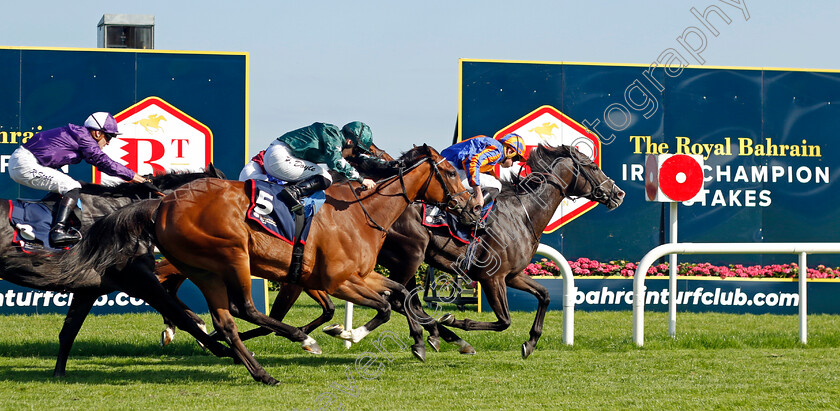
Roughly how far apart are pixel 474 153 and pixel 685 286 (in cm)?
523

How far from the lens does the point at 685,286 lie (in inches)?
448

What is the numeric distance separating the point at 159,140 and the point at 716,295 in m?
6.95

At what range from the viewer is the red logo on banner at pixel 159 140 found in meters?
10.4

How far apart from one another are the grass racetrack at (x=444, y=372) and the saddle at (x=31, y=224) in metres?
0.89

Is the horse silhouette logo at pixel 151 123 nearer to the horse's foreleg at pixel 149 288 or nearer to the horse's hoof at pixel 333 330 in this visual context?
the horse's foreleg at pixel 149 288

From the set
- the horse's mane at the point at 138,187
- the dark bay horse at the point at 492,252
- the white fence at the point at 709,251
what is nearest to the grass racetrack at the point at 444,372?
the white fence at the point at 709,251

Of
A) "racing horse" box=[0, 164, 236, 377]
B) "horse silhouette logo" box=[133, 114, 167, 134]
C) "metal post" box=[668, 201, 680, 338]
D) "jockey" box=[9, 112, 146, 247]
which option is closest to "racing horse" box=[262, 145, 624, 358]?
"racing horse" box=[0, 164, 236, 377]

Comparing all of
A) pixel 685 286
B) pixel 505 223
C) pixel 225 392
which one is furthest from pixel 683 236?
pixel 225 392

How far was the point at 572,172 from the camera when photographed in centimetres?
791

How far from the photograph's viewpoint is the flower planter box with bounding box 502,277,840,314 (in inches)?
446

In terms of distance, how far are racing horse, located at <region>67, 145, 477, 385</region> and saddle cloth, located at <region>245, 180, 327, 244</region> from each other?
5cm

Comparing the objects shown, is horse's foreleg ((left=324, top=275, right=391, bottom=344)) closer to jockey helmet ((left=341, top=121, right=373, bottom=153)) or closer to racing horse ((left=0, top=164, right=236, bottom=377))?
racing horse ((left=0, top=164, right=236, bottom=377))

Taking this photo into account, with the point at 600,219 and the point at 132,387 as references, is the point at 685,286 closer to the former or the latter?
the point at 600,219

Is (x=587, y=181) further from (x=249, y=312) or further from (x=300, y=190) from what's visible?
(x=249, y=312)
